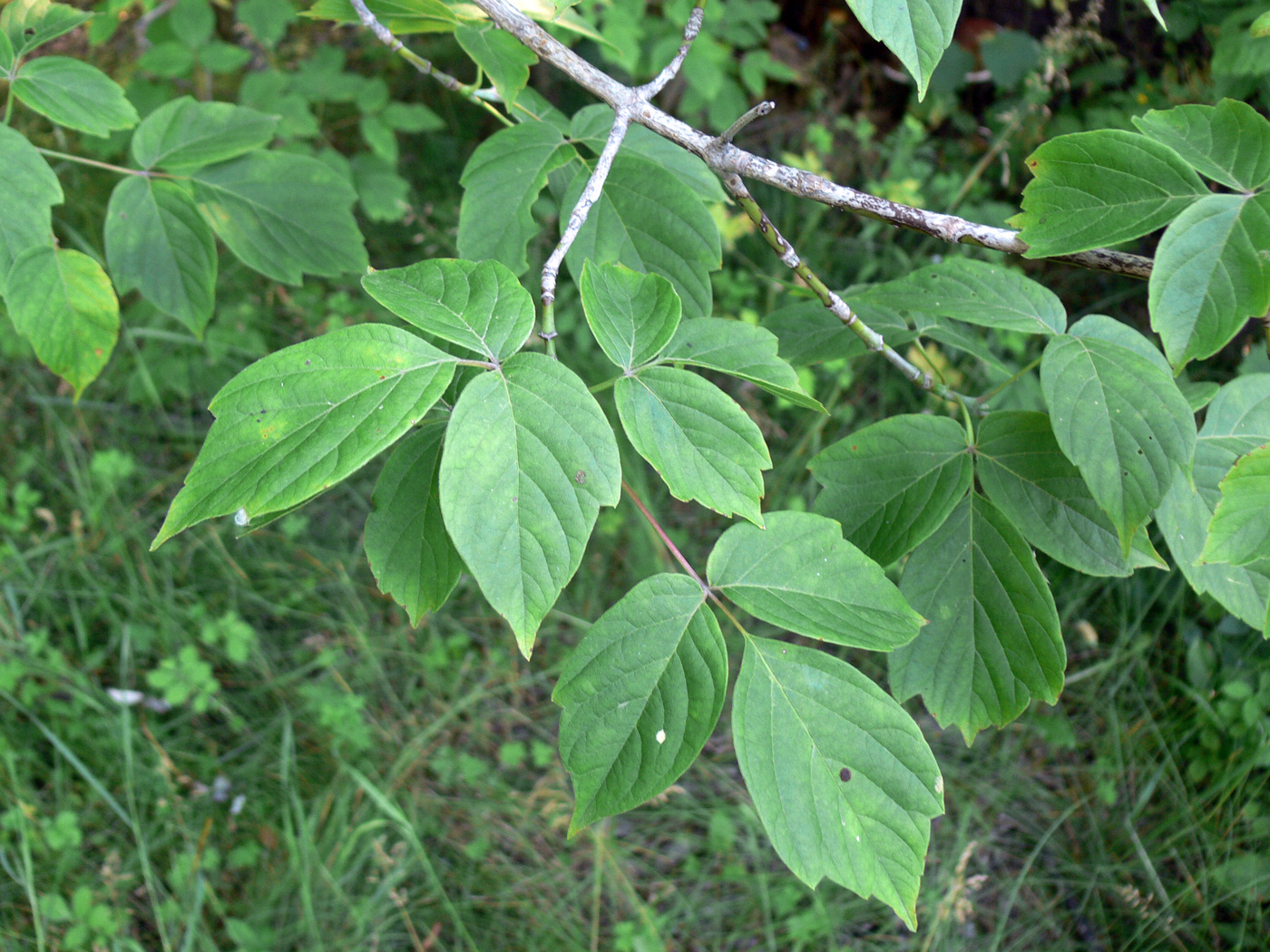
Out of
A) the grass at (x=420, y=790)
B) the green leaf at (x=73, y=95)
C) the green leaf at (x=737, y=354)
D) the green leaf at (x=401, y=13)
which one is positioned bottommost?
the grass at (x=420, y=790)

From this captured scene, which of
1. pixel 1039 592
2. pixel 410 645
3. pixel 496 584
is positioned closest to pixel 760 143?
pixel 410 645

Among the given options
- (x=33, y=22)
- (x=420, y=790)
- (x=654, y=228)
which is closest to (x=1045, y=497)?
(x=654, y=228)

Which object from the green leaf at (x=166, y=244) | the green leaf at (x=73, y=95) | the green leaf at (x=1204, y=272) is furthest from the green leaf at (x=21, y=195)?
the green leaf at (x=1204, y=272)

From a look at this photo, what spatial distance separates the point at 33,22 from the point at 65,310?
1.44ft

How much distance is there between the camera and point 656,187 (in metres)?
1.15

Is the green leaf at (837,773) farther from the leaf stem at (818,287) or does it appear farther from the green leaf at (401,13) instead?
the green leaf at (401,13)

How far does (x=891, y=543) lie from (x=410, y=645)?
221 cm

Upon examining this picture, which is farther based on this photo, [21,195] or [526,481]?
[21,195]

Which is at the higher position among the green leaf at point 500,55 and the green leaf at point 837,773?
the green leaf at point 500,55

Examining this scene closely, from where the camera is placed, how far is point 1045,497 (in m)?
0.99

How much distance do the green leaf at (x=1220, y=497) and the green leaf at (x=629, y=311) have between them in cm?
64

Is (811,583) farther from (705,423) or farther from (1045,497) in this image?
(1045,497)

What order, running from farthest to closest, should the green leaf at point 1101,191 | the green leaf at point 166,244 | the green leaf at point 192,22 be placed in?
the green leaf at point 192,22, the green leaf at point 166,244, the green leaf at point 1101,191

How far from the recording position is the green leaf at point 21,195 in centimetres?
108
